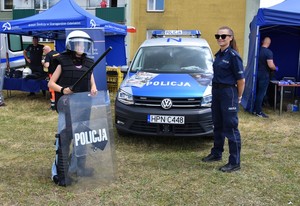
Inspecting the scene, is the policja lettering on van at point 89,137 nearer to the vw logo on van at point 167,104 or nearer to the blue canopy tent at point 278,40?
the vw logo on van at point 167,104

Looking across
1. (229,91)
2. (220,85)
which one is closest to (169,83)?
(220,85)

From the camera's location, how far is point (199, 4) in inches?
919

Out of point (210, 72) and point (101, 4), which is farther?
point (101, 4)

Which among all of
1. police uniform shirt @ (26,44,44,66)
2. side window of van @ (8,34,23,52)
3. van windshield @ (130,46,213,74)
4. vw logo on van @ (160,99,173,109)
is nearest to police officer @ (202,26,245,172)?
vw logo on van @ (160,99,173,109)

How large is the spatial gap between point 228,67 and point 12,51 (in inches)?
410

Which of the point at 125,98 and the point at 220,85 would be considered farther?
the point at 125,98

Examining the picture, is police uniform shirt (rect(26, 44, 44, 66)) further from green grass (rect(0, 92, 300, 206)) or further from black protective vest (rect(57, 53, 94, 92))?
black protective vest (rect(57, 53, 94, 92))

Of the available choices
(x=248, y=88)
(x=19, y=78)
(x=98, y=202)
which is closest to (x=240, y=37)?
(x=248, y=88)

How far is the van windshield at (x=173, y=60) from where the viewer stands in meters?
6.13

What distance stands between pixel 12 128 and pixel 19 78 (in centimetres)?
342

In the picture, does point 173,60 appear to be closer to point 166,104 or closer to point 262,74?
point 166,104

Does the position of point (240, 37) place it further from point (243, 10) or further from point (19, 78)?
point (19, 78)

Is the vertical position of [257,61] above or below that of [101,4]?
below

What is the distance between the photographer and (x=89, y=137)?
12.2 ft
